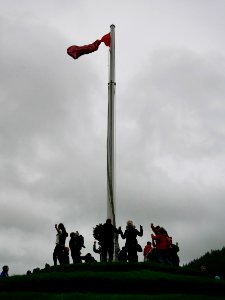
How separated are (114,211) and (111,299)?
8788mm

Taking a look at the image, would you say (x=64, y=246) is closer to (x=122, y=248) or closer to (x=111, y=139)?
(x=122, y=248)

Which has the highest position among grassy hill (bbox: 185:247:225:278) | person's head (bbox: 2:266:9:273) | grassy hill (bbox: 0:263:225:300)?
grassy hill (bbox: 185:247:225:278)

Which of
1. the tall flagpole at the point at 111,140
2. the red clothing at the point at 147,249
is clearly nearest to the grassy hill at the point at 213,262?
the red clothing at the point at 147,249

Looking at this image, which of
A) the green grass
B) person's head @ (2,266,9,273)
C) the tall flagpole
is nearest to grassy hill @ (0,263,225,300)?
the green grass

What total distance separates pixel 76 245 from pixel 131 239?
2474 millimetres

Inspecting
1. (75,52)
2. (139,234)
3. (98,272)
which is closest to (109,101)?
(75,52)

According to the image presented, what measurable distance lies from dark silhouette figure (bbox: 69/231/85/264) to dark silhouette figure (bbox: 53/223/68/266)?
12.4 inches

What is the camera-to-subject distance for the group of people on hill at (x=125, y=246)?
2184 centimetres

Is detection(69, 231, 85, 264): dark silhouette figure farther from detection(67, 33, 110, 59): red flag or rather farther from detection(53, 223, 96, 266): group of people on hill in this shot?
detection(67, 33, 110, 59): red flag

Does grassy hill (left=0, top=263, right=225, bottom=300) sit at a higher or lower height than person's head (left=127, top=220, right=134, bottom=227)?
lower

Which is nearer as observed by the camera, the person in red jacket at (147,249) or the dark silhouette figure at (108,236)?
the dark silhouette figure at (108,236)

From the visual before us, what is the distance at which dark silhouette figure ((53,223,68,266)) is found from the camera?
890 inches

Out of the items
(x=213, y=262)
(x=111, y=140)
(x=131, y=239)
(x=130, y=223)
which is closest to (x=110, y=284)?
(x=131, y=239)

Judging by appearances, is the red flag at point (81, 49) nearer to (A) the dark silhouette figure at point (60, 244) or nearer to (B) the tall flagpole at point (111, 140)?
(B) the tall flagpole at point (111, 140)
